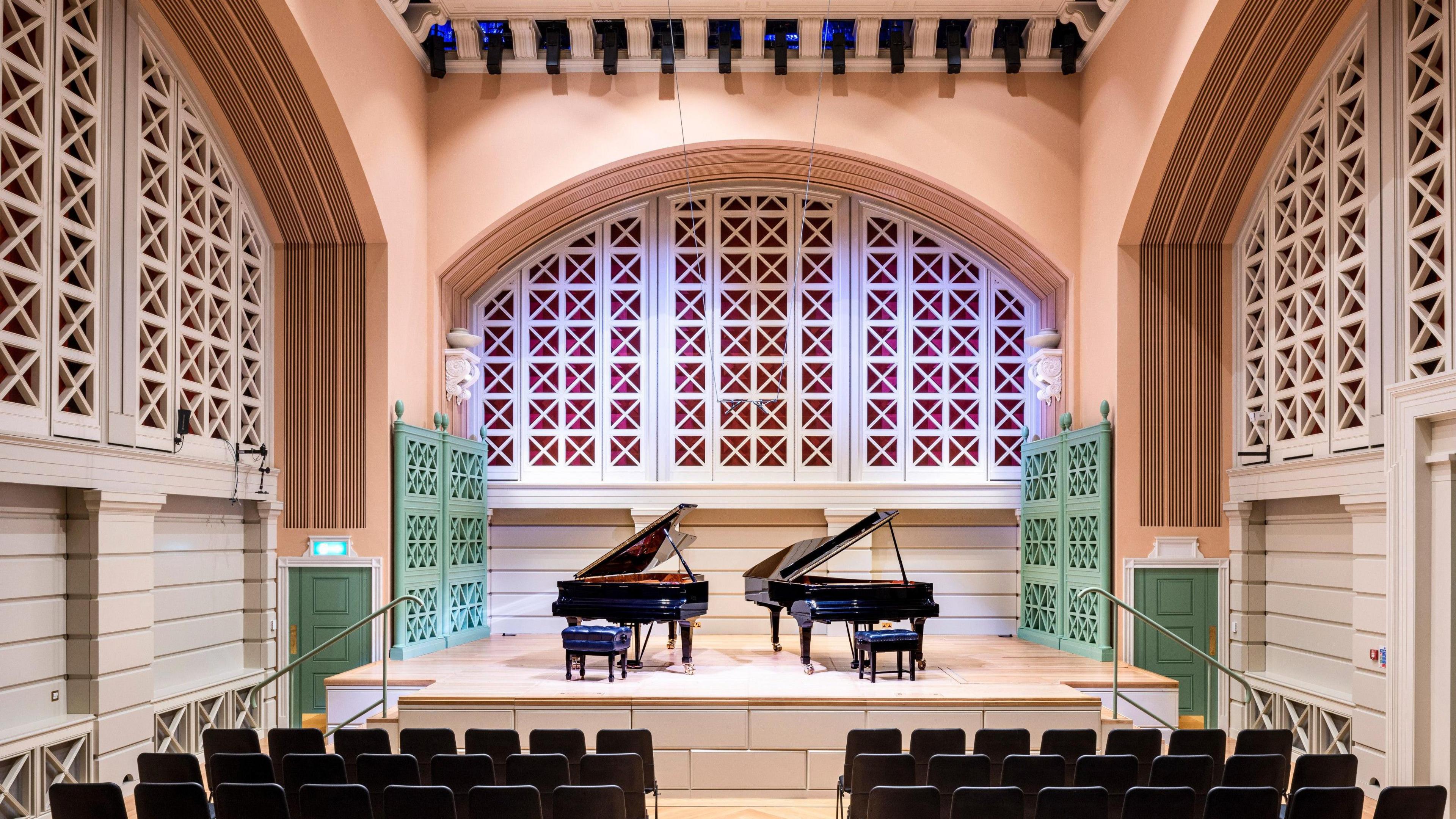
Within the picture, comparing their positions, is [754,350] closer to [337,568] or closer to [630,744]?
[337,568]

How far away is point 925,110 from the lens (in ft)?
36.2

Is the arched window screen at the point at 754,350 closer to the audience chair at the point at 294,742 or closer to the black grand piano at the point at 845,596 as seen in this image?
the black grand piano at the point at 845,596

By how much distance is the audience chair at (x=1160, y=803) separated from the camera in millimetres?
4410

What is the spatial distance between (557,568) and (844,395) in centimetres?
373

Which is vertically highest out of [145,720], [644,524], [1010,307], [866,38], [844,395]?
[866,38]

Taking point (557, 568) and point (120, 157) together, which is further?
point (557, 568)

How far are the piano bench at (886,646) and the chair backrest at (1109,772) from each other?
10.4ft

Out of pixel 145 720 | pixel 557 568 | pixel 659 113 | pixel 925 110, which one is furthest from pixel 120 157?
pixel 925 110

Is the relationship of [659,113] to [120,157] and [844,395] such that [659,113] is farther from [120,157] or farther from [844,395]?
[120,157]

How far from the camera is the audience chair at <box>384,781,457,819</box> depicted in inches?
174

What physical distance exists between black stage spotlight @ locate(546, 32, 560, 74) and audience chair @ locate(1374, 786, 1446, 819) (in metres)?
9.38

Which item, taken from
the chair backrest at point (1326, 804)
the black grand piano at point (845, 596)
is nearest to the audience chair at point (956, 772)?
the chair backrest at point (1326, 804)

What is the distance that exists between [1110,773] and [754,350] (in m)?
7.53

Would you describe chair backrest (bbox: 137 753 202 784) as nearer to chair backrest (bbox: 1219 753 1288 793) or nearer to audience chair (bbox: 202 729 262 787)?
audience chair (bbox: 202 729 262 787)
